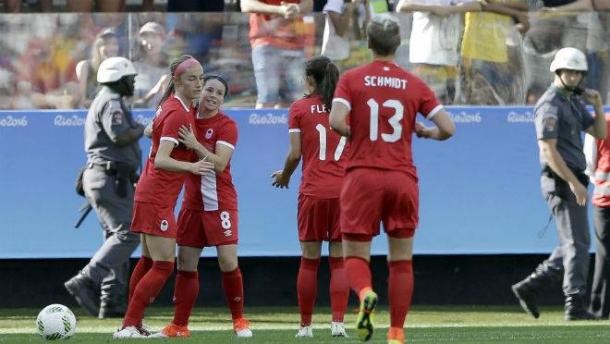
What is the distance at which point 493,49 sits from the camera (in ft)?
51.9

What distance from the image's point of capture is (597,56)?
15.8 metres

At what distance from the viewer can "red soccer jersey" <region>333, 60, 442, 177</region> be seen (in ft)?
32.1

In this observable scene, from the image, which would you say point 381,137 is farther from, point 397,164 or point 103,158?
point 103,158

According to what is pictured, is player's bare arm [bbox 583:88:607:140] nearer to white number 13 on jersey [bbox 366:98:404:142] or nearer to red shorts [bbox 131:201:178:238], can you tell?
red shorts [bbox 131:201:178:238]

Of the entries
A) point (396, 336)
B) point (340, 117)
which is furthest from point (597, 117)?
point (396, 336)

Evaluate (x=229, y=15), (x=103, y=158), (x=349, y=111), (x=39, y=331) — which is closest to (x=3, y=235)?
(x=103, y=158)

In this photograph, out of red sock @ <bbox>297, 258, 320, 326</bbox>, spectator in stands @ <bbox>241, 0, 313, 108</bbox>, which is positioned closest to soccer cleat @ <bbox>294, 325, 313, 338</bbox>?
red sock @ <bbox>297, 258, 320, 326</bbox>

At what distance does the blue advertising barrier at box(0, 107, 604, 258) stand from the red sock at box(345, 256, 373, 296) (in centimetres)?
620

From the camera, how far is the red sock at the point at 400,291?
9680mm

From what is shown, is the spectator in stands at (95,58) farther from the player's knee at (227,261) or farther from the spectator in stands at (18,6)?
the player's knee at (227,261)

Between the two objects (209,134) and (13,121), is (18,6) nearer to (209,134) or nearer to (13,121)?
(13,121)

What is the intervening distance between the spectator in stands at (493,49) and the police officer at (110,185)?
3.30 m

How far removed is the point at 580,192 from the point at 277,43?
135 inches

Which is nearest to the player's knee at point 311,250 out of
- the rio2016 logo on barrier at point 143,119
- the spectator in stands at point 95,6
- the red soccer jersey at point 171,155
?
the red soccer jersey at point 171,155
